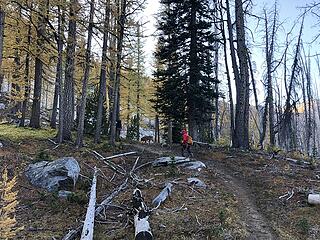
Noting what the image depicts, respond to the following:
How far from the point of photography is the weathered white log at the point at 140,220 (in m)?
6.26

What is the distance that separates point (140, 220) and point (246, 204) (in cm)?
374

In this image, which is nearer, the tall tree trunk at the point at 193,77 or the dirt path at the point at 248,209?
the dirt path at the point at 248,209

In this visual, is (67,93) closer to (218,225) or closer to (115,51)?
(115,51)

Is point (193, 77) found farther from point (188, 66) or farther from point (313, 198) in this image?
point (313, 198)

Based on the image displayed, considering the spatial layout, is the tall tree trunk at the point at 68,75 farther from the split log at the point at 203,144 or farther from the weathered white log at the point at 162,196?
the weathered white log at the point at 162,196

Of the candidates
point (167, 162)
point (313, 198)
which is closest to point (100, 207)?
point (167, 162)

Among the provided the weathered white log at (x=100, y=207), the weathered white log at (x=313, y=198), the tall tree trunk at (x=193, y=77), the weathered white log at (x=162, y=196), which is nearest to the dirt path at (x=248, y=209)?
the weathered white log at (x=313, y=198)

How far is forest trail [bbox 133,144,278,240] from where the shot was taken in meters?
7.23

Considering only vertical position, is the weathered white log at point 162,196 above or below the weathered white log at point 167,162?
below

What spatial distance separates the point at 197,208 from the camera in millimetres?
8492

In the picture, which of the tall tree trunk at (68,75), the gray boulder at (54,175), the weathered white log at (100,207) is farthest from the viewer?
the tall tree trunk at (68,75)

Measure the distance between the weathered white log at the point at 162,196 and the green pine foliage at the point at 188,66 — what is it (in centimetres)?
1005

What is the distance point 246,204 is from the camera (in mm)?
9203

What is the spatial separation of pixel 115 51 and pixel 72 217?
382 inches
